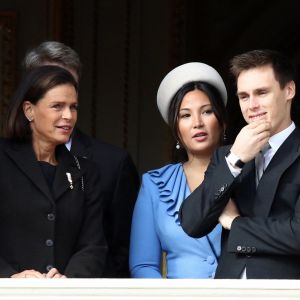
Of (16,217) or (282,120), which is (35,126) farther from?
(282,120)

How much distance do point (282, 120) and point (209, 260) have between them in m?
0.67

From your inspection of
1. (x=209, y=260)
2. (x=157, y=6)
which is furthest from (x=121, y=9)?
(x=209, y=260)

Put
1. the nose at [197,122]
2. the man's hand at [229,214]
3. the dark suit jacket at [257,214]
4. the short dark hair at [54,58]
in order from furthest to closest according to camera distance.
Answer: the short dark hair at [54,58] → the nose at [197,122] → the man's hand at [229,214] → the dark suit jacket at [257,214]

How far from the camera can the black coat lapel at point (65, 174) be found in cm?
506

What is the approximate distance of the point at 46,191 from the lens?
502 cm

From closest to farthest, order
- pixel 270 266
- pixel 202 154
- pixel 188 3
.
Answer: pixel 270 266 < pixel 202 154 < pixel 188 3

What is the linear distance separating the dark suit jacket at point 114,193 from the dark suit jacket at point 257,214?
0.71 m

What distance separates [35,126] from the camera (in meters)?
5.16

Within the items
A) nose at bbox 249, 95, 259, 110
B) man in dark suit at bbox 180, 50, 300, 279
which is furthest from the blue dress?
nose at bbox 249, 95, 259, 110

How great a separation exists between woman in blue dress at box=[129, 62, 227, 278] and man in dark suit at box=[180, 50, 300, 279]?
1.03ft

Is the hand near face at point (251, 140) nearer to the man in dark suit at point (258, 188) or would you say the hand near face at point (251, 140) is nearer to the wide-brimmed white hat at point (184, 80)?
the man in dark suit at point (258, 188)

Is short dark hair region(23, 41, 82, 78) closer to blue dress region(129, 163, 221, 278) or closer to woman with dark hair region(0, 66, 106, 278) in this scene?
woman with dark hair region(0, 66, 106, 278)

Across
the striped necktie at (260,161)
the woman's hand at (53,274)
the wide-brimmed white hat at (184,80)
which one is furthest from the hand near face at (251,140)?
the woman's hand at (53,274)

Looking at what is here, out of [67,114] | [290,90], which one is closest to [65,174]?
[67,114]
